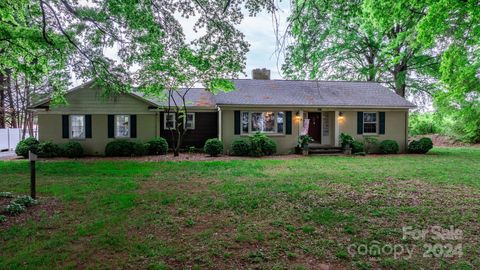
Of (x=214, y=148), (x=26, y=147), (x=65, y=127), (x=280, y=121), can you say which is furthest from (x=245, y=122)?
(x=26, y=147)

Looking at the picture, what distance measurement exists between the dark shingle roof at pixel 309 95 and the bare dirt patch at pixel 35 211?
9461 millimetres

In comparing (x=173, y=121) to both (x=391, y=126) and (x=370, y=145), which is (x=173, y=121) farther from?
(x=391, y=126)

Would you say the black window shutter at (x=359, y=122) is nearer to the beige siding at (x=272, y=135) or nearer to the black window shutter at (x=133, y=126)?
the beige siding at (x=272, y=135)

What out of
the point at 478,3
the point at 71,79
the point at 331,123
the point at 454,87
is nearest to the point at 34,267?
the point at 71,79

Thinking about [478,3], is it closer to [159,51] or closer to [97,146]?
[159,51]

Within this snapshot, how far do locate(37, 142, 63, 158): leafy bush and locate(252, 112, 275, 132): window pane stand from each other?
30.5 feet

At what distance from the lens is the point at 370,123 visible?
15.7 m

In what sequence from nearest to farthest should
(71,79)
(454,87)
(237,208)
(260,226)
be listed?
(260,226) → (237,208) → (71,79) → (454,87)

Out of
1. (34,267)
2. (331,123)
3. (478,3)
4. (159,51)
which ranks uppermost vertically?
(478,3)

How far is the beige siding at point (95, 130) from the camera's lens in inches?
537

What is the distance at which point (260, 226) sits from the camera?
4.28m

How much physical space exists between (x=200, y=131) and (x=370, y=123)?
932cm

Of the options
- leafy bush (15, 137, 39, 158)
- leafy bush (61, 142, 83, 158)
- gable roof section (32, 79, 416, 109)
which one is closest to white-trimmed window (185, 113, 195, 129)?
gable roof section (32, 79, 416, 109)

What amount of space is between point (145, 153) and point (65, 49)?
681cm
